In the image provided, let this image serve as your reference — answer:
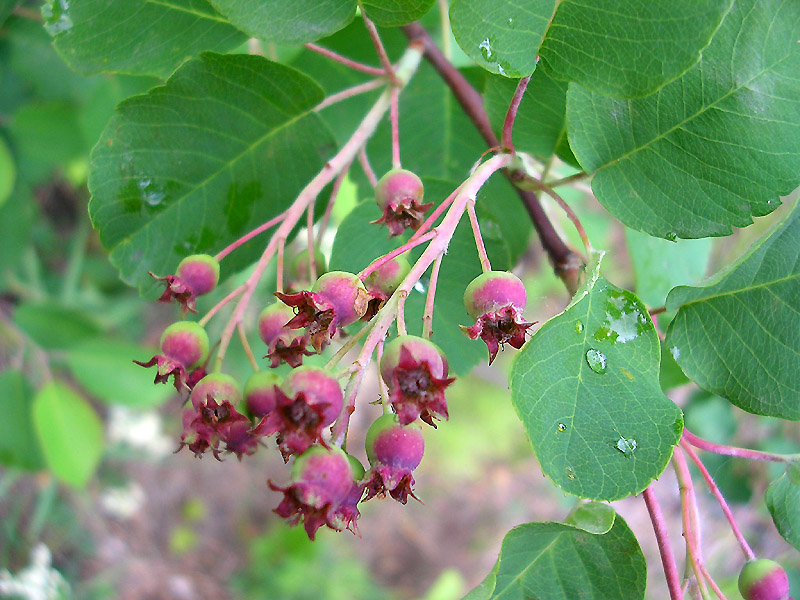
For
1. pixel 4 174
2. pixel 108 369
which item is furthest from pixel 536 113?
pixel 108 369

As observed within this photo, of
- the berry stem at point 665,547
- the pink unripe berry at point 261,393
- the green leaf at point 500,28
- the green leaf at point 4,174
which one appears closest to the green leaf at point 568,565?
the berry stem at point 665,547

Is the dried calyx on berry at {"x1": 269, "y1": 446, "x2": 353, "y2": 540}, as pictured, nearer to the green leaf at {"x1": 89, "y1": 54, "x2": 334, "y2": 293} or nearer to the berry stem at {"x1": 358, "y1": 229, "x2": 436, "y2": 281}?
the berry stem at {"x1": 358, "y1": 229, "x2": 436, "y2": 281}

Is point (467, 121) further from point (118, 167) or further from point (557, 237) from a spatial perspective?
point (118, 167)

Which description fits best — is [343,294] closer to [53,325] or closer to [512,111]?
[512,111]

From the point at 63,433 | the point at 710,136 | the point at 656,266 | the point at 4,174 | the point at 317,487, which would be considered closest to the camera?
the point at 317,487

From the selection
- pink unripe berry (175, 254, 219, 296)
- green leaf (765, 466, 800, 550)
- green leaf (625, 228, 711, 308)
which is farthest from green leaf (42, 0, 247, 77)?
green leaf (765, 466, 800, 550)

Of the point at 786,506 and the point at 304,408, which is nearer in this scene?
the point at 304,408

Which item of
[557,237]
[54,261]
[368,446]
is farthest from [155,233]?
[54,261]
